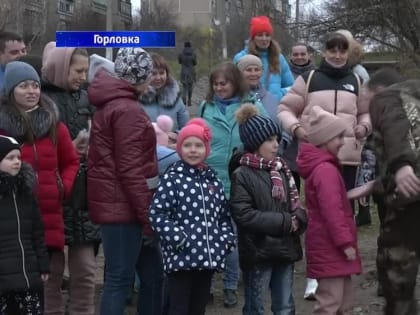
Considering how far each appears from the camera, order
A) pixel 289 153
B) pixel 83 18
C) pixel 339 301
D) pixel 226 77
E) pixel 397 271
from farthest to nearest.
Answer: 1. pixel 83 18
2. pixel 289 153
3. pixel 226 77
4. pixel 339 301
5. pixel 397 271

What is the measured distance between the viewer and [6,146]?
4945 millimetres

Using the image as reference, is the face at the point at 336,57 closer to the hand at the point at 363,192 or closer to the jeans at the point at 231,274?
the hand at the point at 363,192

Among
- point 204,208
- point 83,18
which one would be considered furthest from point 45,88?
point 83,18

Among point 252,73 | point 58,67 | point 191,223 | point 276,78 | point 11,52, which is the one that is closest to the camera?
point 191,223

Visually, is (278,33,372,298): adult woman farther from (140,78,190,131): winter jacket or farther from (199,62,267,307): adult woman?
(140,78,190,131): winter jacket

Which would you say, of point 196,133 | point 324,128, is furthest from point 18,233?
point 324,128

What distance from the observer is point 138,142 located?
5.11 metres

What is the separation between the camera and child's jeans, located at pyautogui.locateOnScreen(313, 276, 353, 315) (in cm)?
536

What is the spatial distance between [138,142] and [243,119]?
775mm

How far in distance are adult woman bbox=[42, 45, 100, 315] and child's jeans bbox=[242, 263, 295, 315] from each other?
3.71 feet

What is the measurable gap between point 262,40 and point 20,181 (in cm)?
321

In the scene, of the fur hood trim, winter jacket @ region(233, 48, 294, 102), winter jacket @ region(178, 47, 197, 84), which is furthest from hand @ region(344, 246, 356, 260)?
winter jacket @ region(178, 47, 197, 84)

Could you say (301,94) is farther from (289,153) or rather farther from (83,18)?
(83,18)

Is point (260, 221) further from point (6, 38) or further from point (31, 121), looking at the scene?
point (6, 38)
